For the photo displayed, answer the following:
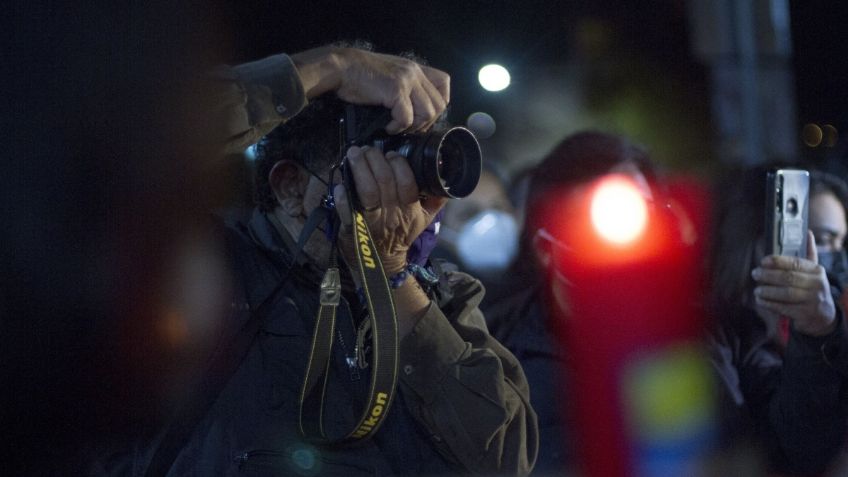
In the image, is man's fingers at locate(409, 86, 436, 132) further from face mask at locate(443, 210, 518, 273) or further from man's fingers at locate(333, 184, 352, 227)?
face mask at locate(443, 210, 518, 273)

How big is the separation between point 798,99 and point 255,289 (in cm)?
998

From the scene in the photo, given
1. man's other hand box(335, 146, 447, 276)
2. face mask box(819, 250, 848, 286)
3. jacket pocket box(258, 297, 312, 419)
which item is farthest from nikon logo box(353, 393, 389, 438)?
face mask box(819, 250, 848, 286)

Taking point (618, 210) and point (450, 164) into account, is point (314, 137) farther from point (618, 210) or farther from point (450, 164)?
point (618, 210)

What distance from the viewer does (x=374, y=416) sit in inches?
51.7

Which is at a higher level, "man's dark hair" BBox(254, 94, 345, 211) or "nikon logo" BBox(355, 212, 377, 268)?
"man's dark hair" BBox(254, 94, 345, 211)

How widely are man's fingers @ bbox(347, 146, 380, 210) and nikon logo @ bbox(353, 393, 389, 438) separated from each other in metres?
0.28

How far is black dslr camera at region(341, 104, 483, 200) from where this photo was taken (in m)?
1.39

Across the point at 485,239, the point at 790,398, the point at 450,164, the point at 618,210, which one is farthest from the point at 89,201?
the point at 485,239

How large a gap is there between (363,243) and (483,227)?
2.39m

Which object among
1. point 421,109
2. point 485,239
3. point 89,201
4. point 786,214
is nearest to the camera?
point 89,201

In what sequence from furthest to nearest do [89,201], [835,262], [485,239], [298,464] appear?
[485,239]
[835,262]
[298,464]
[89,201]

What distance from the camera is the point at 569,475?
2.03m

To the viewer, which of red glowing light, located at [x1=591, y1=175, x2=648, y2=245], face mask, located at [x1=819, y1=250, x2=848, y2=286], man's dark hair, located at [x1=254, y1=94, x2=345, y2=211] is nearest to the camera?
man's dark hair, located at [x1=254, y1=94, x2=345, y2=211]

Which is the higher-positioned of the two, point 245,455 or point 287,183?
point 287,183
